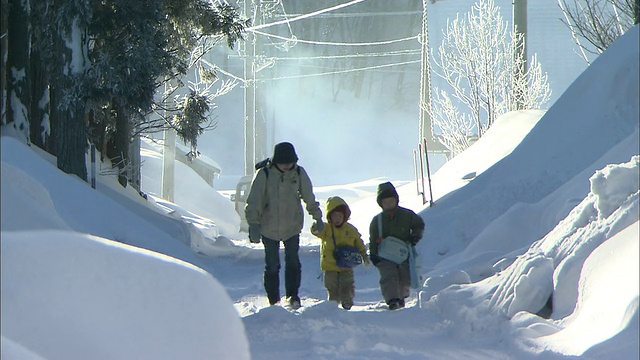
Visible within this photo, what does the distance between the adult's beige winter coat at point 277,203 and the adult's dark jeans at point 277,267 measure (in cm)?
9

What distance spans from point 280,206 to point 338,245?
632 mm

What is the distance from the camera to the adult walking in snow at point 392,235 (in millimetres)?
9656

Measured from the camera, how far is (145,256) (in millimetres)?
3334

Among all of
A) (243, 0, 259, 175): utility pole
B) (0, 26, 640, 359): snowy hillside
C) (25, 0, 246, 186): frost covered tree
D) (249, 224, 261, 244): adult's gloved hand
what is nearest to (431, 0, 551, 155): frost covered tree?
(243, 0, 259, 175): utility pole

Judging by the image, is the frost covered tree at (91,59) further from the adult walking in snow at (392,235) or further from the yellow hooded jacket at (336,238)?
the adult walking in snow at (392,235)

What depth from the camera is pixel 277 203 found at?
9.59 m

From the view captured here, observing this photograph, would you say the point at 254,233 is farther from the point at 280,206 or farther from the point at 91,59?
the point at 91,59

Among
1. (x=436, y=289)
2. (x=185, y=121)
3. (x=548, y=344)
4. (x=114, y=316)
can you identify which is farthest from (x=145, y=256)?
(x=185, y=121)

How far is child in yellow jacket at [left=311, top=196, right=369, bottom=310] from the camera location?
967 cm

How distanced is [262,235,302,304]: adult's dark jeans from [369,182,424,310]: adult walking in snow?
2.32 ft

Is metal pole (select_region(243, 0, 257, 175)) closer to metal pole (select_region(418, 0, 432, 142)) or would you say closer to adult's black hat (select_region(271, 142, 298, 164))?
metal pole (select_region(418, 0, 432, 142))

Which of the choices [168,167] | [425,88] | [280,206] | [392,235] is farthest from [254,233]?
[425,88]

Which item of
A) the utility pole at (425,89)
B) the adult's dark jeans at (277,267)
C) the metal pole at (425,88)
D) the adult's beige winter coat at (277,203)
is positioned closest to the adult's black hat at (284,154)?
the adult's beige winter coat at (277,203)

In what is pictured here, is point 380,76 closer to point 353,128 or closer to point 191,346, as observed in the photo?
point 353,128
